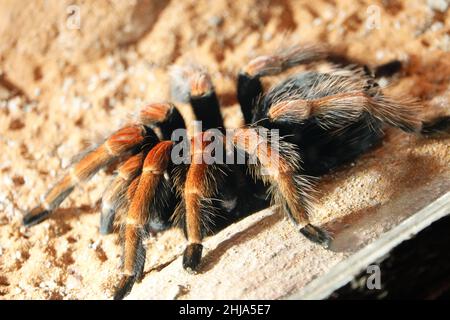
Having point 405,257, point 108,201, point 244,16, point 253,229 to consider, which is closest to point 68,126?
point 108,201

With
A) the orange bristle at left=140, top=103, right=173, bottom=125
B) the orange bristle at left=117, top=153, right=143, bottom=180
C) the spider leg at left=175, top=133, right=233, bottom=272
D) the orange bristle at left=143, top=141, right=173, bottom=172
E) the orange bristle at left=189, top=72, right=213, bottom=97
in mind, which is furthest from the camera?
the orange bristle at left=189, top=72, right=213, bottom=97

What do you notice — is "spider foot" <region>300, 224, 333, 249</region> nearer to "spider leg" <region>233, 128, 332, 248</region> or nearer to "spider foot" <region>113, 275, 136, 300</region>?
"spider leg" <region>233, 128, 332, 248</region>

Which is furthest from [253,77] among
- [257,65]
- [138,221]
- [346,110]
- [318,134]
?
[138,221]

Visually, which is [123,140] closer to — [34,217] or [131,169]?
[131,169]

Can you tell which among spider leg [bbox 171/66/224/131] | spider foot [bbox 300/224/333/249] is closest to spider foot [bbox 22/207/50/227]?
spider leg [bbox 171/66/224/131]

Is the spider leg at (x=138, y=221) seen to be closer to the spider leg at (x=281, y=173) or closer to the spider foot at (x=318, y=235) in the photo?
the spider leg at (x=281, y=173)

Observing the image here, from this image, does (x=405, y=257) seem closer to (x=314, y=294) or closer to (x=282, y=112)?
(x=314, y=294)
